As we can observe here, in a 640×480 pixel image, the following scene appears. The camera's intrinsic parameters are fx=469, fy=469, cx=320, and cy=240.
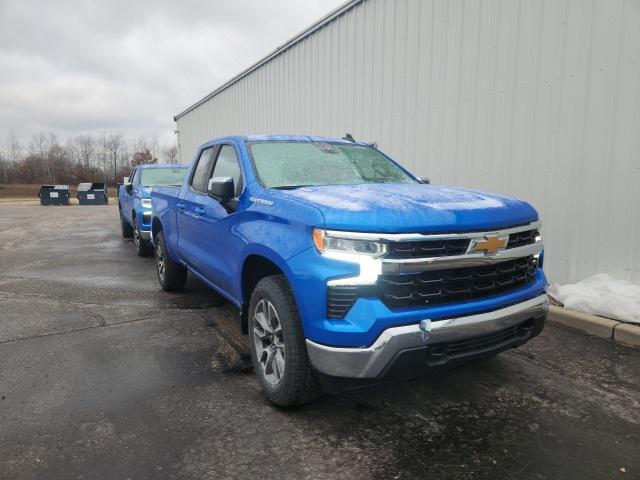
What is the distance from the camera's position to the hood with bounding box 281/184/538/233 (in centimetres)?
253

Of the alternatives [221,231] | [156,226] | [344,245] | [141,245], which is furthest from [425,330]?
[141,245]

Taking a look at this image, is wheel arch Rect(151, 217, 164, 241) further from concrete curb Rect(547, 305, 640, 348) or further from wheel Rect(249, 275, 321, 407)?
concrete curb Rect(547, 305, 640, 348)

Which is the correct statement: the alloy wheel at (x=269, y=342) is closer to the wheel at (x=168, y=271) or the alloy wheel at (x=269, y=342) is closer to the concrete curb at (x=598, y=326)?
the wheel at (x=168, y=271)

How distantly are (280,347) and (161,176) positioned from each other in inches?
310

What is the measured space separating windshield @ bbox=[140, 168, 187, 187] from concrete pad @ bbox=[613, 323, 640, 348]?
7.93m

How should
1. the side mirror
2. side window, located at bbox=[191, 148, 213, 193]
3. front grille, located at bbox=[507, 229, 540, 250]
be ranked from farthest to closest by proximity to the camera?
side window, located at bbox=[191, 148, 213, 193] → the side mirror → front grille, located at bbox=[507, 229, 540, 250]

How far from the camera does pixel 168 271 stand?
5926 millimetres

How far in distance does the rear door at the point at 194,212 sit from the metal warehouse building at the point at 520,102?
3.56 m

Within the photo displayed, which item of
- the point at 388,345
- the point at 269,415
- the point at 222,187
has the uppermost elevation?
the point at 222,187

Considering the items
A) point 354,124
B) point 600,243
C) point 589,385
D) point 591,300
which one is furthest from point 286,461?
point 354,124

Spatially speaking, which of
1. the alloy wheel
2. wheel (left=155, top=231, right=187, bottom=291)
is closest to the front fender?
the alloy wheel

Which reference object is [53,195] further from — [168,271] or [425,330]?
[425,330]

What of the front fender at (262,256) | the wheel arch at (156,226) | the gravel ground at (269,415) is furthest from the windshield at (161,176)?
the front fender at (262,256)

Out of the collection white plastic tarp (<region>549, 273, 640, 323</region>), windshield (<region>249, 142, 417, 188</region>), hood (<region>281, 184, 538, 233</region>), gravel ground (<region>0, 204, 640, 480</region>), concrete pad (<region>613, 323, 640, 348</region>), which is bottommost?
gravel ground (<region>0, 204, 640, 480</region>)
